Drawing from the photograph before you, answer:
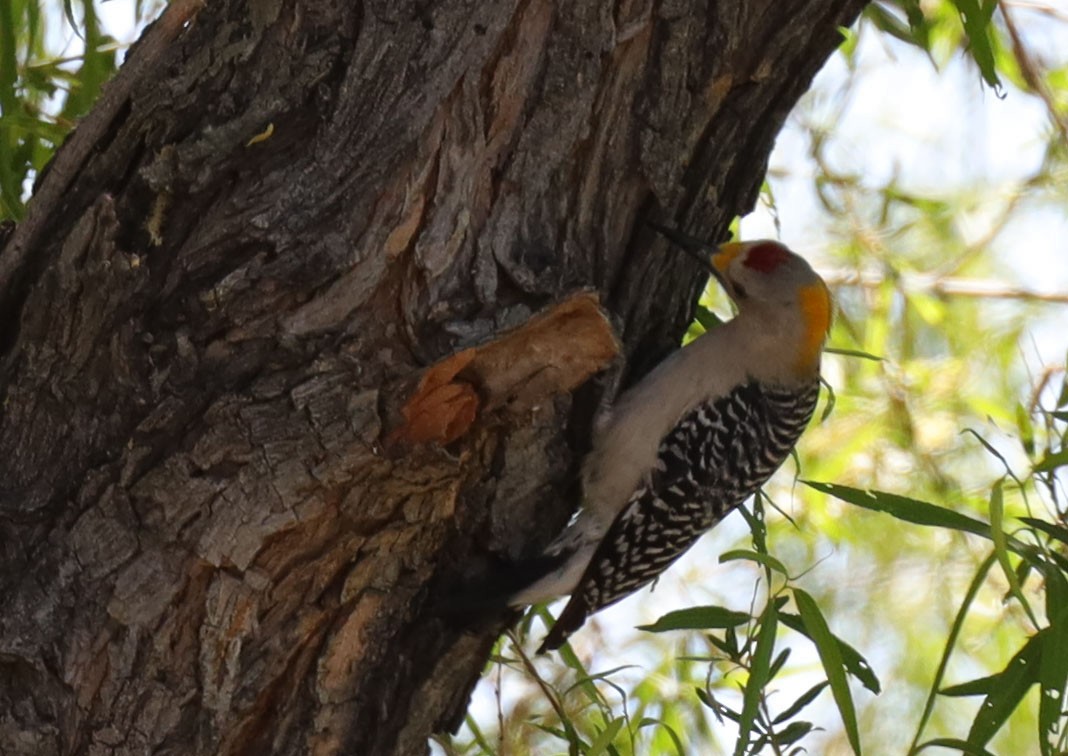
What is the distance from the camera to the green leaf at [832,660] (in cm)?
203

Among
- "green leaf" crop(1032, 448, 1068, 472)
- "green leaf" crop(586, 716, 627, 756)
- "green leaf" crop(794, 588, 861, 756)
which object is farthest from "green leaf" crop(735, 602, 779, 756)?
"green leaf" crop(1032, 448, 1068, 472)

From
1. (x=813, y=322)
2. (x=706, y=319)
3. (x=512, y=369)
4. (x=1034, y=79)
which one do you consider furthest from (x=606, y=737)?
(x=1034, y=79)

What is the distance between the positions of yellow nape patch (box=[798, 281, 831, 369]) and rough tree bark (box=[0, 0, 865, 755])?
3.52 ft

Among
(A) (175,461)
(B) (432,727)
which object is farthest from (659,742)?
(A) (175,461)

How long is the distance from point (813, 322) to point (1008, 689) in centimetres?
112

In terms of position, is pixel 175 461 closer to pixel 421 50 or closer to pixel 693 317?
pixel 421 50

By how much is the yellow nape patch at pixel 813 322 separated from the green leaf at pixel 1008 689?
3.46ft

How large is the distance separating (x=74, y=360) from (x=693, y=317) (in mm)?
1266

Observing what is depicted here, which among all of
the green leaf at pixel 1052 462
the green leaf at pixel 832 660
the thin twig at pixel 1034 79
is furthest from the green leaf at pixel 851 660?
the thin twig at pixel 1034 79

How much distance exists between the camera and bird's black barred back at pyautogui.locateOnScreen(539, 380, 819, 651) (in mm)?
2750

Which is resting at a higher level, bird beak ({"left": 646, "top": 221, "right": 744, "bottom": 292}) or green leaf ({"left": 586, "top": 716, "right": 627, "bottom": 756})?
bird beak ({"left": 646, "top": 221, "right": 744, "bottom": 292})

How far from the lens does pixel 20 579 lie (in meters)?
1.83

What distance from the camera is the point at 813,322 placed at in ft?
9.99

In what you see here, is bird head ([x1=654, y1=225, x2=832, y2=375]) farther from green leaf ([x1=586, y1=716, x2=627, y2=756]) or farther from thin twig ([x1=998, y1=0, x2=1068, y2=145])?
green leaf ([x1=586, y1=716, x2=627, y2=756])
